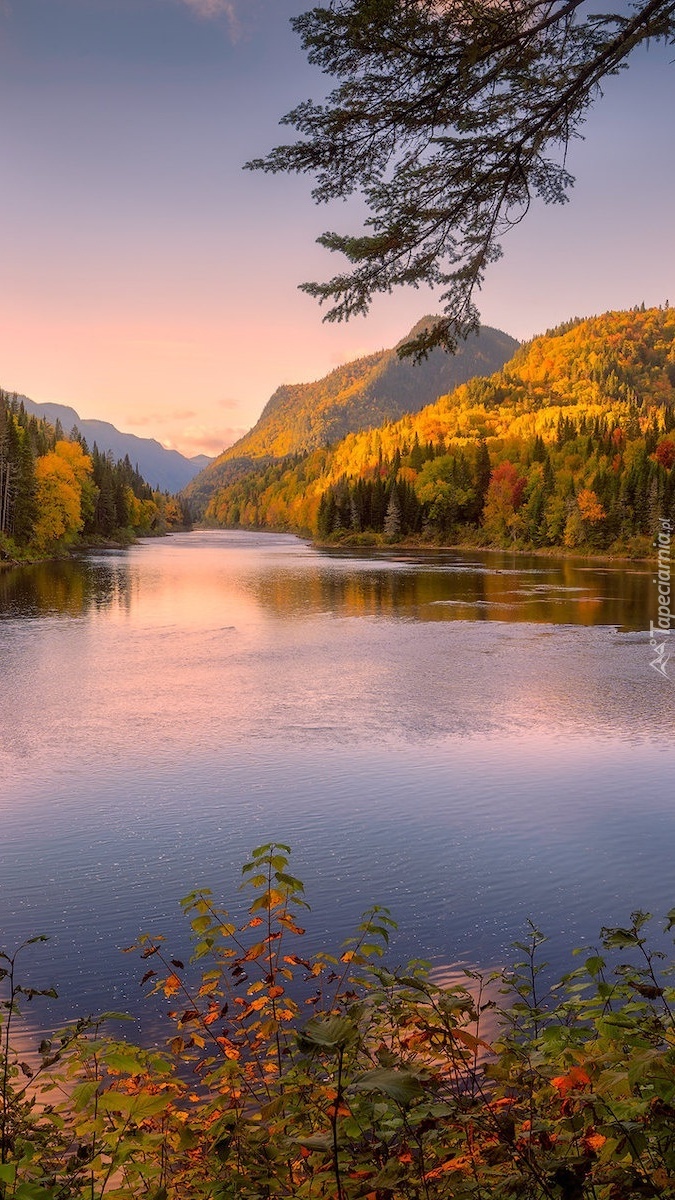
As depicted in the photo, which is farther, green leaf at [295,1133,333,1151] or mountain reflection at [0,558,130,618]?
mountain reflection at [0,558,130,618]

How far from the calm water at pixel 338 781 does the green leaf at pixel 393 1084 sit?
5.51m

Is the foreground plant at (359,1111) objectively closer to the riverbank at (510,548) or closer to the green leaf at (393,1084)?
the green leaf at (393,1084)

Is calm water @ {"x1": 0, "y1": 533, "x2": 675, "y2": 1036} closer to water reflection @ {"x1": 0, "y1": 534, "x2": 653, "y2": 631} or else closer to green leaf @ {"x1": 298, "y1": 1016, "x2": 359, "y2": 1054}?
green leaf @ {"x1": 298, "y1": 1016, "x2": 359, "y2": 1054}

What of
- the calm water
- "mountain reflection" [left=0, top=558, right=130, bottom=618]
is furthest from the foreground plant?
"mountain reflection" [left=0, top=558, right=130, bottom=618]

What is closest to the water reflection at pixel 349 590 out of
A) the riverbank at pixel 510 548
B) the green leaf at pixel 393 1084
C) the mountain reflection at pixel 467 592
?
the mountain reflection at pixel 467 592

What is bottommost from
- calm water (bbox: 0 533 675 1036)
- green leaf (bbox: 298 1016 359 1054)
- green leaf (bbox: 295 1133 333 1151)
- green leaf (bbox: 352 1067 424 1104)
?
calm water (bbox: 0 533 675 1036)

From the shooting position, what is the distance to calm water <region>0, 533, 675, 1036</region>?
927 centimetres

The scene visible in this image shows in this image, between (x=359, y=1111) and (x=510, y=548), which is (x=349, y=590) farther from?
Answer: (x=510, y=548)

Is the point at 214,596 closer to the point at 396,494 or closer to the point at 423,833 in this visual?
the point at 423,833

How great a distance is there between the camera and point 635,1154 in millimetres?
2883

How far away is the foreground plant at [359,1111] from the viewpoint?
3.18 metres

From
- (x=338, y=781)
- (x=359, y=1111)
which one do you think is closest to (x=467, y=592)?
(x=338, y=781)

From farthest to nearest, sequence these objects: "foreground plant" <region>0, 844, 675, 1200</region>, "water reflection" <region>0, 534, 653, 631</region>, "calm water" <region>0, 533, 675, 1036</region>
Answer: "water reflection" <region>0, 534, 653, 631</region> → "calm water" <region>0, 533, 675, 1036</region> → "foreground plant" <region>0, 844, 675, 1200</region>

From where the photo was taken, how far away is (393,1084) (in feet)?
8.47
